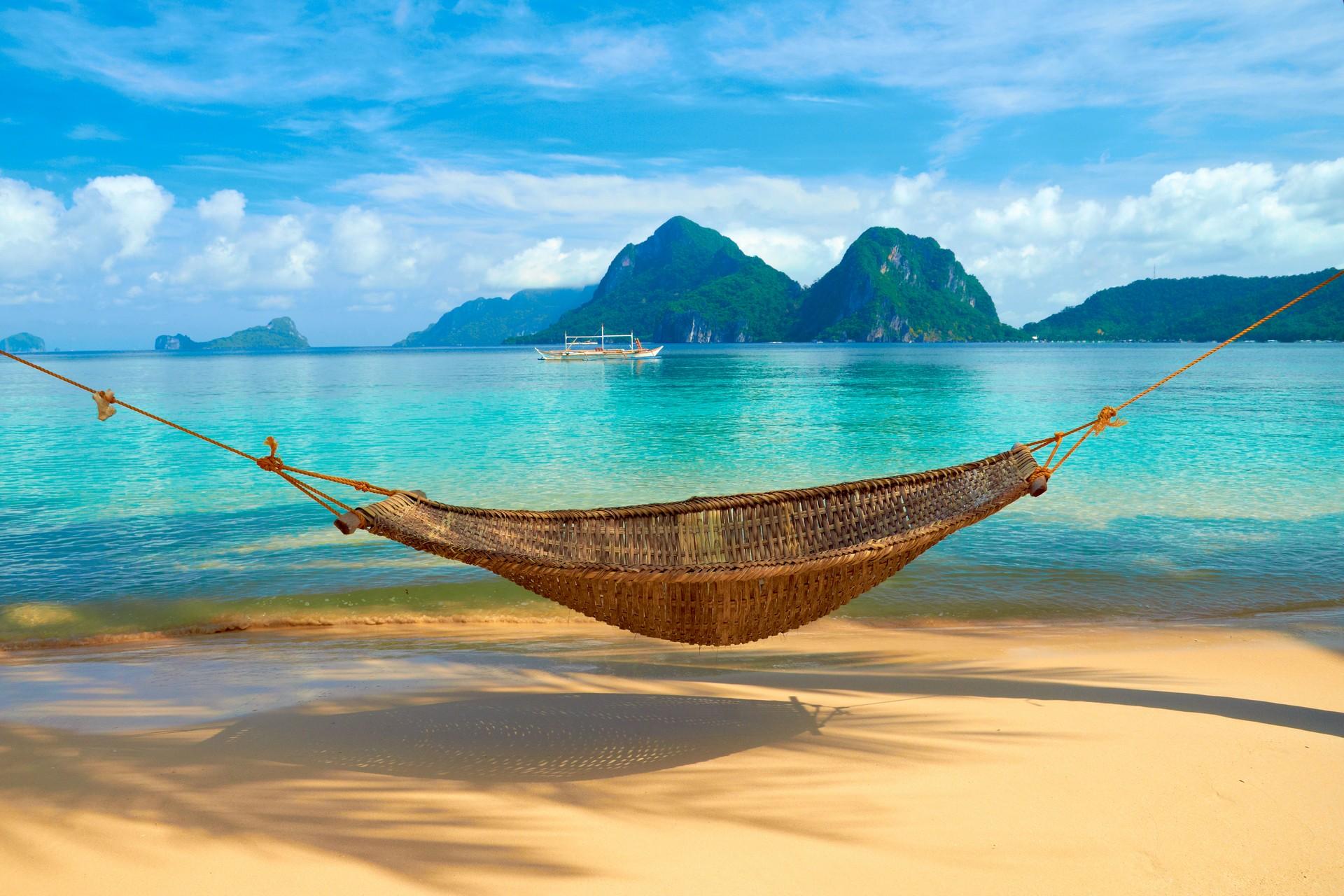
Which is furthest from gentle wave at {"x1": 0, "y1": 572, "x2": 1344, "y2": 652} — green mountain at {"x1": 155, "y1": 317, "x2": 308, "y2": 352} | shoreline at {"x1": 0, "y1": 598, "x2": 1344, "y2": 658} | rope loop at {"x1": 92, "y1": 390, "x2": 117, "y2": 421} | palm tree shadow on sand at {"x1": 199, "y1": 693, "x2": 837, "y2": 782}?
green mountain at {"x1": 155, "y1": 317, "x2": 308, "y2": 352}

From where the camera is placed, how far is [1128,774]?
8.19 ft

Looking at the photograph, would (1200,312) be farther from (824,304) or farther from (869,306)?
(824,304)

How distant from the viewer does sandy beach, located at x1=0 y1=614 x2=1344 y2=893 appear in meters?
2.07

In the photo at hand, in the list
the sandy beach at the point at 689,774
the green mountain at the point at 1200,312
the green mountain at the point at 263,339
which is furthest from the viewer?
the green mountain at the point at 263,339

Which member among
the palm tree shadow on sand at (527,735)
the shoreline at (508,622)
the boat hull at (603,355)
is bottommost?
the shoreline at (508,622)

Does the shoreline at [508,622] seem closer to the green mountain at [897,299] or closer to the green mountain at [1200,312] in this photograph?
the green mountain at [1200,312]

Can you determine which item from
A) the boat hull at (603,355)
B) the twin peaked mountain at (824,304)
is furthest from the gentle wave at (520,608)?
the twin peaked mountain at (824,304)

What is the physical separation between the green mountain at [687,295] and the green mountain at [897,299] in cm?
679

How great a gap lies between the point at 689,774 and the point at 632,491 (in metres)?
7.28

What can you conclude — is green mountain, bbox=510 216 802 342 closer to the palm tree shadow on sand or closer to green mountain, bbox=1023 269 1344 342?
green mountain, bbox=1023 269 1344 342

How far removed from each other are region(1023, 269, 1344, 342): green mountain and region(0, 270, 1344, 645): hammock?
224 feet

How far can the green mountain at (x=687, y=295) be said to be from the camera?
126938 mm

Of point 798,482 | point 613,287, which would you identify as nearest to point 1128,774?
point 798,482

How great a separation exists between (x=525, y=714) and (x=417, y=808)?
0.83 m
